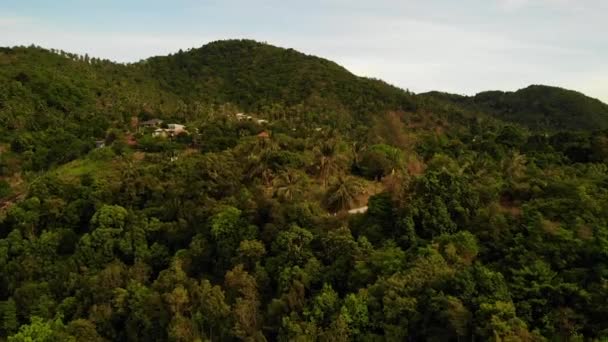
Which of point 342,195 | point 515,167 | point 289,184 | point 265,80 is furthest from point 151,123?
point 265,80

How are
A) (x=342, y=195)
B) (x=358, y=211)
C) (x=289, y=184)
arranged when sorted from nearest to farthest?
Result: (x=358, y=211)
(x=342, y=195)
(x=289, y=184)

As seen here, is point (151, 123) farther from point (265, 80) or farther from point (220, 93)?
point (265, 80)

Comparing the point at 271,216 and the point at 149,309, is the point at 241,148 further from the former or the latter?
the point at 149,309

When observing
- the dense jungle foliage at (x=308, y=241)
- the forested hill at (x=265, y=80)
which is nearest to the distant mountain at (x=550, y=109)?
the forested hill at (x=265, y=80)

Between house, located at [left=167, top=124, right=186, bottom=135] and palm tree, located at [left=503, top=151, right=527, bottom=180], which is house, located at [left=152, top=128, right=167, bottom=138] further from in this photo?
palm tree, located at [left=503, top=151, right=527, bottom=180]

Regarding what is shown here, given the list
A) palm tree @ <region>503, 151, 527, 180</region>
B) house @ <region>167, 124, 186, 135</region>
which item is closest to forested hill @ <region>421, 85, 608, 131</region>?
palm tree @ <region>503, 151, 527, 180</region>

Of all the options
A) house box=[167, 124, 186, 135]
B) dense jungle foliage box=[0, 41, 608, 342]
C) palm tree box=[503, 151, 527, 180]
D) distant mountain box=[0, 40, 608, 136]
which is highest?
distant mountain box=[0, 40, 608, 136]
